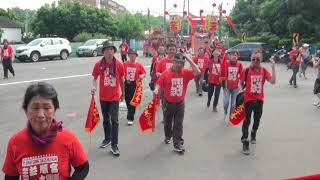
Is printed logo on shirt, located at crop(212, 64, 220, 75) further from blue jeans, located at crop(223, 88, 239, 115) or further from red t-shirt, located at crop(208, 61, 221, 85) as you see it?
blue jeans, located at crop(223, 88, 239, 115)

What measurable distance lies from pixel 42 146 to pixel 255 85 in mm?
5447

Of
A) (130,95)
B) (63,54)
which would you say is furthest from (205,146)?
(63,54)

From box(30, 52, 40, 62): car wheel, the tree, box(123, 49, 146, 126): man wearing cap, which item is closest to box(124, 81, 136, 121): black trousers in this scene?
box(123, 49, 146, 126): man wearing cap

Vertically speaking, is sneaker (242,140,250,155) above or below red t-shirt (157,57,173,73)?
below

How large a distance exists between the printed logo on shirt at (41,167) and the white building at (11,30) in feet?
197

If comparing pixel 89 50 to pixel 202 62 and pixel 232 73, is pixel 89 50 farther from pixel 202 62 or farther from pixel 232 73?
pixel 232 73

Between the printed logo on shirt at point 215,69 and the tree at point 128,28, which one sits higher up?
the tree at point 128,28

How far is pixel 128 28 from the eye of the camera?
60125mm

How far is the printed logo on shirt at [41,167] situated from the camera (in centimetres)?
276

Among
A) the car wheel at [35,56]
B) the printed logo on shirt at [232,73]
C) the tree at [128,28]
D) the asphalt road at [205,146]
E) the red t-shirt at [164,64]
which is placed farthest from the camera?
the tree at [128,28]

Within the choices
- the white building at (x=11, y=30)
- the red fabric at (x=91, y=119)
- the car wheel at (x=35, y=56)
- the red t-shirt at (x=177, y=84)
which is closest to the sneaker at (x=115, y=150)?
the red fabric at (x=91, y=119)

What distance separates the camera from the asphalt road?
658 centimetres

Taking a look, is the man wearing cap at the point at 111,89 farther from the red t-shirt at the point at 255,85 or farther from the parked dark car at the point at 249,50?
the parked dark car at the point at 249,50

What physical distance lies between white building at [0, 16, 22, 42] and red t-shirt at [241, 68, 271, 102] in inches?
2211
